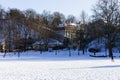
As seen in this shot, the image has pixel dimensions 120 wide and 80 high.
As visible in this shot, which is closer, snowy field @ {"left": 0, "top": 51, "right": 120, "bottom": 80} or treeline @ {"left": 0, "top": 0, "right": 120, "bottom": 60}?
snowy field @ {"left": 0, "top": 51, "right": 120, "bottom": 80}

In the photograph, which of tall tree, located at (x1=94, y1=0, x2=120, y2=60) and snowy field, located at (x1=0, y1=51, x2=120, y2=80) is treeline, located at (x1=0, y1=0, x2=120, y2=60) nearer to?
tall tree, located at (x1=94, y1=0, x2=120, y2=60)

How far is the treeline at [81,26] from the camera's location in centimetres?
6288

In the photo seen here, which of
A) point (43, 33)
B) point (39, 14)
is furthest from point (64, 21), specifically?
→ point (43, 33)

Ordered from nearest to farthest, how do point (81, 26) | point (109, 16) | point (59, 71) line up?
point (59, 71) < point (109, 16) < point (81, 26)

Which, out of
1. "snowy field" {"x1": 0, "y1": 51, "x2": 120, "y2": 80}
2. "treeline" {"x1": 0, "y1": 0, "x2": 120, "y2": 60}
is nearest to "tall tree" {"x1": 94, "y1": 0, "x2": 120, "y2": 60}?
"treeline" {"x1": 0, "y1": 0, "x2": 120, "y2": 60}

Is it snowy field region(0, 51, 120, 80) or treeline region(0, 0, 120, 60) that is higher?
treeline region(0, 0, 120, 60)

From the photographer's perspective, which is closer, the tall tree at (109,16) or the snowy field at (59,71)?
the snowy field at (59,71)

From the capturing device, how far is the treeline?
62.9 m

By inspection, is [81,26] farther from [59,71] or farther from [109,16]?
[59,71]

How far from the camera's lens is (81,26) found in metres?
98.9

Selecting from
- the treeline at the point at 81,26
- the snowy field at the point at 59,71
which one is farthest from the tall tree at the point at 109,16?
the snowy field at the point at 59,71

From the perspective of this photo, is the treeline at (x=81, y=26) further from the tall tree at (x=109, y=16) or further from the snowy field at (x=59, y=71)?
the snowy field at (x=59, y=71)

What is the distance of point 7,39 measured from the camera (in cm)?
8888

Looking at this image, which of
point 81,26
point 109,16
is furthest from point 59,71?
point 81,26
